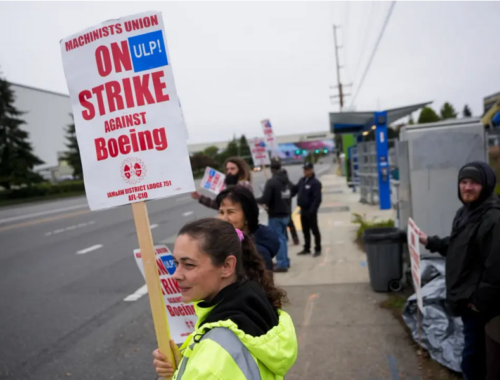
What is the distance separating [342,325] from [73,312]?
3732 millimetres

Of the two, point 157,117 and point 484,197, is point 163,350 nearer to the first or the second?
point 157,117

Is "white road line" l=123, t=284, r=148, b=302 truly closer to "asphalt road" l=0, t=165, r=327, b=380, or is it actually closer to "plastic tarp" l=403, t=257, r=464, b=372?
"asphalt road" l=0, t=165, r=327, b=380

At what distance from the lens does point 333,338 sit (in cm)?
473

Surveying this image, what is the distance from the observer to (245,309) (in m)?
1.56

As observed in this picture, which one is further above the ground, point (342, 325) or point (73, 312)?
point (73, 312)

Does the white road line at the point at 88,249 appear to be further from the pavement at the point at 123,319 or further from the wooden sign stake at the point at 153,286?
the wooden sign stake at the point at 153,286

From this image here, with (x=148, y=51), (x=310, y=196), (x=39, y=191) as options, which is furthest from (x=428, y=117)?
(x=148, y=51)

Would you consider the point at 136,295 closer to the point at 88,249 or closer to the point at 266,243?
the point at 266,243

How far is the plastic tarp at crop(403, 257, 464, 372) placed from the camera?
3.84m

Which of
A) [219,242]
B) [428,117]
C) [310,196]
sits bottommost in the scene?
[310,196]

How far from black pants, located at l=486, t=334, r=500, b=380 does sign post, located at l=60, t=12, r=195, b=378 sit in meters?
1.84

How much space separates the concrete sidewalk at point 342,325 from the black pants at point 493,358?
4.25 feet

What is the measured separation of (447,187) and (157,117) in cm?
474

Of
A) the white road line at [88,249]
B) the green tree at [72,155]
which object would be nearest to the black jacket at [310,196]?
the white road line at [88,249]
